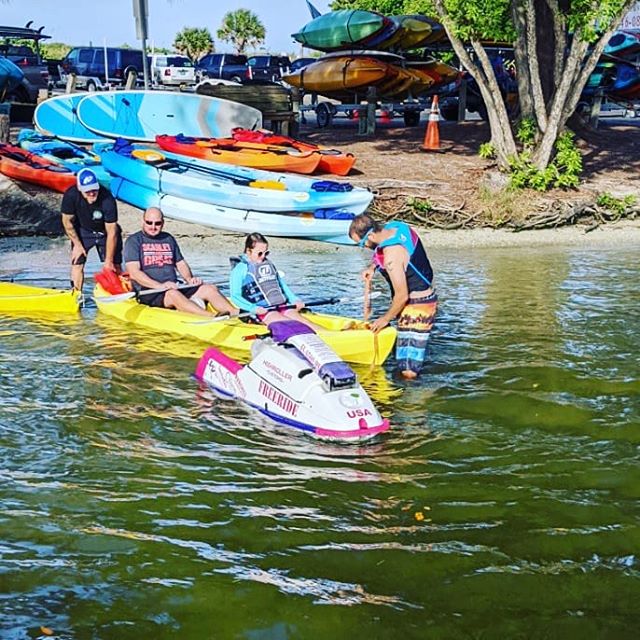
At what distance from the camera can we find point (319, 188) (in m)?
15.0

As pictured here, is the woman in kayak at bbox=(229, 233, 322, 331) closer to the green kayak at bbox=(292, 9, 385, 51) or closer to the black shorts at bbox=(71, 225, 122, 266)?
the black shorts at bbox=(71, 225, 122, 266)

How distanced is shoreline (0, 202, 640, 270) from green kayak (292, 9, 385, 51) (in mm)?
6956

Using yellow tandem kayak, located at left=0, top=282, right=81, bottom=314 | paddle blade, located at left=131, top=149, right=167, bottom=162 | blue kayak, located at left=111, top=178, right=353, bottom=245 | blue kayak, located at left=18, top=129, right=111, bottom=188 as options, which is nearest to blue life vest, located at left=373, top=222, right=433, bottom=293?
yellow tandem kayak, located at left=0, top=282, right=81, bottom=314

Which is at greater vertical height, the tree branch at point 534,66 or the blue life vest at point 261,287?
the tree branch at point 534,66

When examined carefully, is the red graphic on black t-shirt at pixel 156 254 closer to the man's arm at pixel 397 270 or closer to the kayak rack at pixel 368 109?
the man's arm at pixel 397 270

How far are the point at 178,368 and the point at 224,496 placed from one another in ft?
9.28

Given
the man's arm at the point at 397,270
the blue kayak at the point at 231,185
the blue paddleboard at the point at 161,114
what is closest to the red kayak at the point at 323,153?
the blue kayak at the point at 231,185

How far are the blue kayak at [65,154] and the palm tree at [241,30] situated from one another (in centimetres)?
4426

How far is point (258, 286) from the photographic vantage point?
28.0 feet

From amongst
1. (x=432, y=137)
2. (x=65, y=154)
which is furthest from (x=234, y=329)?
(x=432, y=137)

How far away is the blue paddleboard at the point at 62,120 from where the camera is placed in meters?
18.8

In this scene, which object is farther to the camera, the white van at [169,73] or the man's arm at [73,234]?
the white van at [169,73]

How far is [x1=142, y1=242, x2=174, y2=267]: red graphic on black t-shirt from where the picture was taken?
9406mm

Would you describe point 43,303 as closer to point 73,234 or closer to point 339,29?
point 73,234
